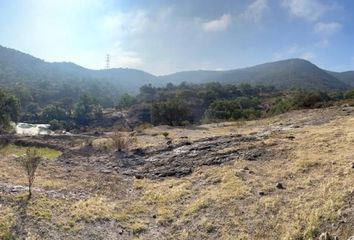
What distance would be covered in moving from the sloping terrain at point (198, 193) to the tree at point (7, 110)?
38003mm

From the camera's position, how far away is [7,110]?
63.1 meters

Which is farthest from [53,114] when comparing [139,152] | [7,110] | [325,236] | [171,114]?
[325,236]

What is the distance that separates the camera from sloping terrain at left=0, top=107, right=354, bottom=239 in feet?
45.9

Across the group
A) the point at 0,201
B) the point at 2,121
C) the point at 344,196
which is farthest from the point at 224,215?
the point at 2,121

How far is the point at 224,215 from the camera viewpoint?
15562 mm

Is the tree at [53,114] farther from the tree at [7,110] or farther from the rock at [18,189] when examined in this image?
the rock at [18,189]

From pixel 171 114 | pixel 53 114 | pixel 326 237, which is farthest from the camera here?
pixel 53 114

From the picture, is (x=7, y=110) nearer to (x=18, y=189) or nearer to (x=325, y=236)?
(x=18, y=189)

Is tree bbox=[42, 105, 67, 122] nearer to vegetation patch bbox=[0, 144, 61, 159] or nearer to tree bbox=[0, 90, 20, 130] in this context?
tree bbox=[0, 90, 20, 130]

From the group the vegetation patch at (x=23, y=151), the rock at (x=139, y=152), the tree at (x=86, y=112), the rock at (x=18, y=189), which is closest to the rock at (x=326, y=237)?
the rock at (x=18, y=189)

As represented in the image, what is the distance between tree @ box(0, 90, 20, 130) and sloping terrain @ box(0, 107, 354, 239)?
125 feet

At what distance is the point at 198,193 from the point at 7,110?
52972mm

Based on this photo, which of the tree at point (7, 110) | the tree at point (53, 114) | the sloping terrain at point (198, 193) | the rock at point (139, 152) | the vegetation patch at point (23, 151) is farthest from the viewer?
the tree at point (53, 114)

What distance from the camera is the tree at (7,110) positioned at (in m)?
60.3
